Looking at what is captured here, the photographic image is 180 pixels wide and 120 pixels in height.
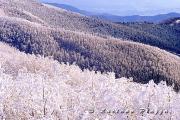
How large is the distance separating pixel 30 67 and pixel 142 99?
291 ft

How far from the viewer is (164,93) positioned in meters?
56.2

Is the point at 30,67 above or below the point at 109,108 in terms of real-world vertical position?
below

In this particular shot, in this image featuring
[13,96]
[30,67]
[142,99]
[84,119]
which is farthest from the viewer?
[30,67]

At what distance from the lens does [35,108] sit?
46.3 meters

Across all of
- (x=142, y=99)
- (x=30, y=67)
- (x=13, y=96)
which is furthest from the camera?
(x=30, y=67)

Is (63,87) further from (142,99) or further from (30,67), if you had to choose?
(30,67)

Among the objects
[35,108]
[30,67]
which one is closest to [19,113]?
[35,108]

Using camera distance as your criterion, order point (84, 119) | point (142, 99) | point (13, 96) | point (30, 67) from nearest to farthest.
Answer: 1. point (84, 119)
2. point (13, 96)
3. point (142, 99)
4. point (30, 67)

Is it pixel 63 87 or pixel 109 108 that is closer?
pixel 109 108

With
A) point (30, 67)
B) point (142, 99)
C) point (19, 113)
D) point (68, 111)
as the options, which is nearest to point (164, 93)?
point (142, 99)

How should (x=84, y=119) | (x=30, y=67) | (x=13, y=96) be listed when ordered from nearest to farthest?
(x=84, y=119) < (x=13, y=96) < (x=30, y=67)

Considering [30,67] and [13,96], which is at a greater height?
[13,96]

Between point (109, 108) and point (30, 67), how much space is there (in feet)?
304

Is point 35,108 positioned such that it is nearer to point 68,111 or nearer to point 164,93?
point 68,111
